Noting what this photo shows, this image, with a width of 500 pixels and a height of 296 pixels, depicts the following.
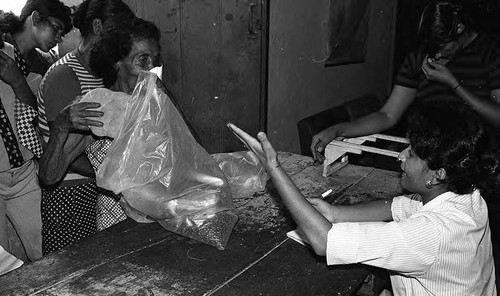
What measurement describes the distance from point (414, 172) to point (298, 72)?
11.1 feet

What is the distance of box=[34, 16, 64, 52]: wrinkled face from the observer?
8.78ft

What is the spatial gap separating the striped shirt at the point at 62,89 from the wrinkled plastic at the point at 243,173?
67cm

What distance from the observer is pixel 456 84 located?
2.44 meters

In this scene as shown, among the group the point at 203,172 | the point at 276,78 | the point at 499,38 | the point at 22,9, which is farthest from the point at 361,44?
the point at 203,172

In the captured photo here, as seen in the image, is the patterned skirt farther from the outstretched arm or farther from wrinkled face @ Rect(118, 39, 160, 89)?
wrinkled face @ Rect(118, 39, 160, 89)

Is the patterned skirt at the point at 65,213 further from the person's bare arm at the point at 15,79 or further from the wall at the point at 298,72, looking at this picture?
the wall at the point at 298,72

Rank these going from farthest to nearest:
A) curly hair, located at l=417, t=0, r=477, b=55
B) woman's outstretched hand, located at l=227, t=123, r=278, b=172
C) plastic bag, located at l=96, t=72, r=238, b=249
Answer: curly hair, located at l=417, t=0, r=477, b=55, plastic bag, located at l=96, t=72, r=238, b=249, woman's outstretched hand, located at l=227, t=123, r=278, b=172

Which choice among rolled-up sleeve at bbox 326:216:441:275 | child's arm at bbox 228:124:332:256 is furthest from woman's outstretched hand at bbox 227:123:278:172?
rolled-up sleeve at bbox 326:216:441:275

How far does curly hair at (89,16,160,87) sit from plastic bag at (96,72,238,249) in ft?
1.04

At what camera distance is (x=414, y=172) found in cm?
155

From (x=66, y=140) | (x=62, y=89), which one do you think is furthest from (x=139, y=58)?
(x=66, y=140)

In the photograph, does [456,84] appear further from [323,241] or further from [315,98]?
[315,98]

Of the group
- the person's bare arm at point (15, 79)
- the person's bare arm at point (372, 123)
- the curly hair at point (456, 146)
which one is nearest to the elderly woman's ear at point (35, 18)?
the person's bare arm at point (15, 79)

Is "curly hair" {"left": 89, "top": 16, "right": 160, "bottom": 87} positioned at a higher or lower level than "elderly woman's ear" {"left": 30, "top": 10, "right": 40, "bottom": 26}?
lower
